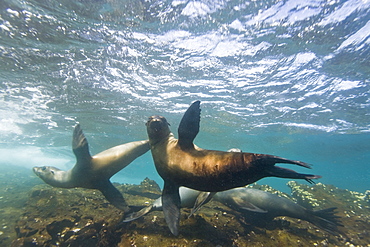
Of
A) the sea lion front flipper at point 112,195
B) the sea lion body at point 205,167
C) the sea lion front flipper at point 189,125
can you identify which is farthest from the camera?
the sea lion front flipper at point 112,195

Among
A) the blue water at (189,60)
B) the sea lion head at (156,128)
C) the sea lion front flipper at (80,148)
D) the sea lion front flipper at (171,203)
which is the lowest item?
the sea lion front flipper at (171,203)

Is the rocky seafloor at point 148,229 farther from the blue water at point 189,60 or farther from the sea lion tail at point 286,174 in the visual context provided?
the blue water at point 189,60

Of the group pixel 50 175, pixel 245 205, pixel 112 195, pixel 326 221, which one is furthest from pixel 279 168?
pixel 50 175

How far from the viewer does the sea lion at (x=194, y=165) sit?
2.33 meters

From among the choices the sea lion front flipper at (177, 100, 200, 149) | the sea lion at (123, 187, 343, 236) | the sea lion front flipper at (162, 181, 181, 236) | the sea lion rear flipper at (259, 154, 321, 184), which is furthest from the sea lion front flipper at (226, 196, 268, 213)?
the sea lion rear flipper at (259, 154, 321, 184)

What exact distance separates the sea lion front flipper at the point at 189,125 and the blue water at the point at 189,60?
4.53 m

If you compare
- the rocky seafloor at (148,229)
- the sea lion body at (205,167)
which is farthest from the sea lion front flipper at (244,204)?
the sea lion body at (205,167)

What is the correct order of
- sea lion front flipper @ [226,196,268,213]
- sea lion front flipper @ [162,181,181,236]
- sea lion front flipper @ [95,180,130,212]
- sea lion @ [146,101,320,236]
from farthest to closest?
sea lion front flipper @ [95,180,130,212] → sea lion front flipper @ [226,196,268,213] → sea lion front flipper @ [162,181,181,236] → sea lion @ [146,101,320,236]

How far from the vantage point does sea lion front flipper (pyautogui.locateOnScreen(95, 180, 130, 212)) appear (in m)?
5.05

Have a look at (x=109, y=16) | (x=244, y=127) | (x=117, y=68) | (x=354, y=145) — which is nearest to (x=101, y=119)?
(x=117, y=68)

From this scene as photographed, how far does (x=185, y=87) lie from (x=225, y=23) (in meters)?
5.02

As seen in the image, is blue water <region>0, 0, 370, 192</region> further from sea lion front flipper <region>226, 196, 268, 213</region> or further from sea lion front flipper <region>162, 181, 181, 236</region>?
sea lion front flipper <region>226, 196, 268, 213</region>

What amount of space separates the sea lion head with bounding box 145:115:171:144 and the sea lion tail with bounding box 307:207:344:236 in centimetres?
472

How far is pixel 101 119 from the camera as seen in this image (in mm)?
17328
